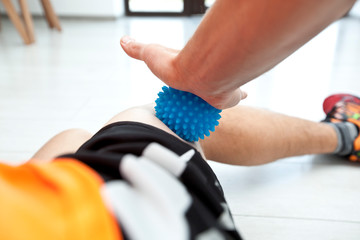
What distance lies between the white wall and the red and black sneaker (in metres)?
1.95

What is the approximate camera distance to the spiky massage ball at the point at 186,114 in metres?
0.54

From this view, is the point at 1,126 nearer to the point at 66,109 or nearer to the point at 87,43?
the point at 66,109

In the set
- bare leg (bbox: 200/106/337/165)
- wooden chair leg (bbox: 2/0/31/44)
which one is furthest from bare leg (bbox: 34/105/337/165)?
wooden chair leg (bbox: 2/0/31/44)

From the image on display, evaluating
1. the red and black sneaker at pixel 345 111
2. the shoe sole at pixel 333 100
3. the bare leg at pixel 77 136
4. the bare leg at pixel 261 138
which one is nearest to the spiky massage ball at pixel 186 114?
the bare leg at pixel 77 136

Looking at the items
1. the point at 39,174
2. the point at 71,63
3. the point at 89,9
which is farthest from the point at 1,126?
the point at 89,9

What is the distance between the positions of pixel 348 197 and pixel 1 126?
896 millimetres

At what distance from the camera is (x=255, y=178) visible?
31.1 inches

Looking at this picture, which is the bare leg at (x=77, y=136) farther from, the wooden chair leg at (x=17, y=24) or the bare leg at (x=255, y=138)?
the wooden chair leg at (x=17, y=24)

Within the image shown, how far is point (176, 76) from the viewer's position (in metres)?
0.47

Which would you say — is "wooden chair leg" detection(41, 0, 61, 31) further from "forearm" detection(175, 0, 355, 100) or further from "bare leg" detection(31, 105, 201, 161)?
"forearm" detection(175, 0, 355, 100)

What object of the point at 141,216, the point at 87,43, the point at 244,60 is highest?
the point at 244,60

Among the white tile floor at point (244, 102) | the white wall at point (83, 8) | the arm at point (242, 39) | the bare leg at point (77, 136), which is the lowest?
the white tile floor at point (244, 102)

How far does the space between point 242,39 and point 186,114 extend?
0.22 meters

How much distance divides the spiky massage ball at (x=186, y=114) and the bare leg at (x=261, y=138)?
0.13 m
